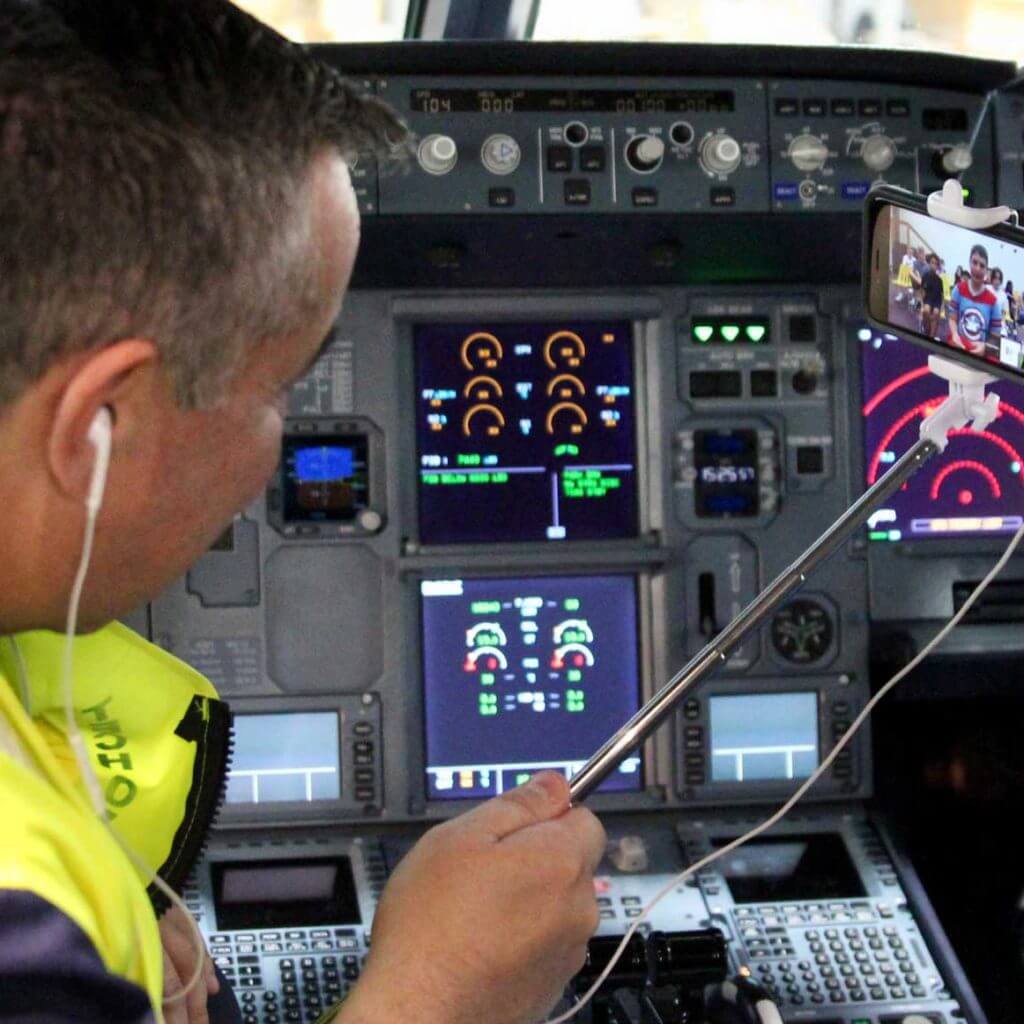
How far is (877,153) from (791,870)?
1381mm

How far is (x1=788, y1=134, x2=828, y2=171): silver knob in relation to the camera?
303cm

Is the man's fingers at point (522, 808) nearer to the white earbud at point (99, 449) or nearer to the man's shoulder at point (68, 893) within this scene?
the man's shoulder at point (68, 893)

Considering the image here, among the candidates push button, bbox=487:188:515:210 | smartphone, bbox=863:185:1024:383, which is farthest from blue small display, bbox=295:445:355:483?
smartphone, bbox=863:185:1024:383

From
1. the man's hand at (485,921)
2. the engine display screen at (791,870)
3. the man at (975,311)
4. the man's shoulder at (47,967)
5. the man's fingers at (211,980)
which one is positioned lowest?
the engine display screen at (791,870)

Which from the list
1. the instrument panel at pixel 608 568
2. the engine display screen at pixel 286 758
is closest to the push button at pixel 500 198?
the instrument panel at pixel 608 568

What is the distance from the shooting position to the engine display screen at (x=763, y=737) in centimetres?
339

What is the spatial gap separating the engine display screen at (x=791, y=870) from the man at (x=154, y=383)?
6.37ft

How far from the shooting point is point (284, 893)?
126 inches

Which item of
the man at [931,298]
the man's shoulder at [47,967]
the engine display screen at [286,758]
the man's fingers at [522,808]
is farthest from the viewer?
the engine display screen at [286,758]

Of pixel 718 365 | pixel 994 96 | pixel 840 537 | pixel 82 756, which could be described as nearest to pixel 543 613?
pixel 718 365

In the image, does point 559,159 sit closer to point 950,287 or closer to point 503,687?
point 503,687

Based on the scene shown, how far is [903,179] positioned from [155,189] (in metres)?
2.24

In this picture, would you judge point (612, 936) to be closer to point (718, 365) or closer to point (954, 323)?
point (718, 365)

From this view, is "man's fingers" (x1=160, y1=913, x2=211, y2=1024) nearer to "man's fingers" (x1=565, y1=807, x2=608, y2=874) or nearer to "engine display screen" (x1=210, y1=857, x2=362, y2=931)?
"man's fingers" (x1=565, y1=807, x2=608, y2=874)
